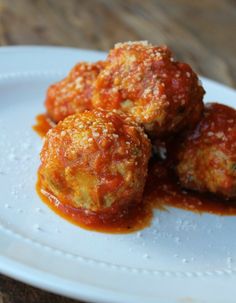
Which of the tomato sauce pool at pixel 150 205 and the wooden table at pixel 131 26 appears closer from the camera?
the tomato sauce pool at pixel 150 205

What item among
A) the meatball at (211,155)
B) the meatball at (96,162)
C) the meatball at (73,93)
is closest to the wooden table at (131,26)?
the meatball at (73,93)

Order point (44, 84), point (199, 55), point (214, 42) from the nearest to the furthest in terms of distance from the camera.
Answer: point (44, 84), point (199, 55), point (214, 42)

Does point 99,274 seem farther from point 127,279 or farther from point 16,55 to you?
point 16,55

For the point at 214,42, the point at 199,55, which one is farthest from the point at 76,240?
the point at 214,42

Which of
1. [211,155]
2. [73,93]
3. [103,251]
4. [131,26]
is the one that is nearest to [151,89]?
[211,155]

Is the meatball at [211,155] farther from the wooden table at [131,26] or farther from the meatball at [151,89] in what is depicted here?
the wooden table at [131,26]

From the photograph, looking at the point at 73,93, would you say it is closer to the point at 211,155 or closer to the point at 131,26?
the point at 211,155

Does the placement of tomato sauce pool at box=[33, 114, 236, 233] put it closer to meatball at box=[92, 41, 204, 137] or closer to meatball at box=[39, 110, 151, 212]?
meatball at box=[39, 110, 151, 212]

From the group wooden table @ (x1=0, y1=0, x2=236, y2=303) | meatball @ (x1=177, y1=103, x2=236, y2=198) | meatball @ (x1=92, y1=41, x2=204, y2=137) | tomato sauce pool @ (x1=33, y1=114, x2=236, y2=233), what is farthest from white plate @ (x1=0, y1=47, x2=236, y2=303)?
wooden table @ (x1=0, y1=0, x2=236, y2=303)
